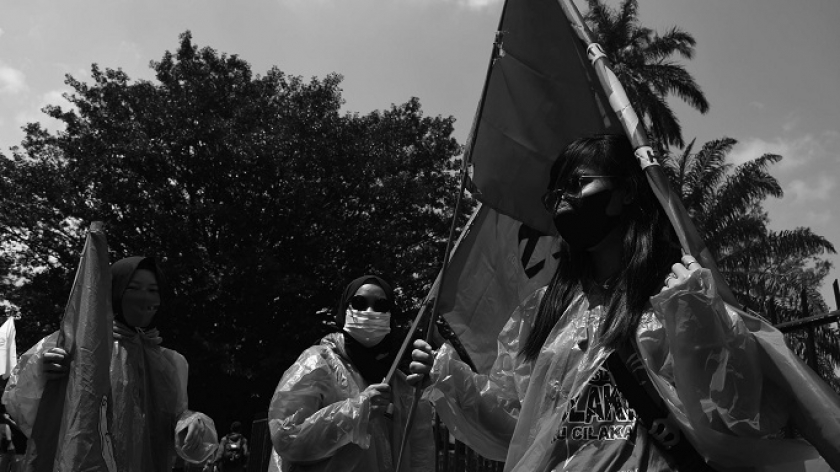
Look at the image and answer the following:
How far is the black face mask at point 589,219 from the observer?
92.4 inches

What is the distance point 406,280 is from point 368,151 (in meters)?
3.40

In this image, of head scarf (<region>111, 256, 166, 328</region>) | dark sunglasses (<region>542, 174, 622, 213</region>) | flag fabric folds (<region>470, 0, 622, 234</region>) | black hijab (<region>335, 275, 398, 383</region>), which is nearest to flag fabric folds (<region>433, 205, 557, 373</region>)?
flag fabric folds (<region>470, 0, 622, 234</region>)

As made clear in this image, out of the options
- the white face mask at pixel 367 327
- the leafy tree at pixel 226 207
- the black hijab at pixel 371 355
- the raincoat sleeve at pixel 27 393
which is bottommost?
the raincoat sleeve at pixel 27 393

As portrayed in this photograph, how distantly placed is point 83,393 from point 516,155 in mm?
2203

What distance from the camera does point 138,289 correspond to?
4297 mm

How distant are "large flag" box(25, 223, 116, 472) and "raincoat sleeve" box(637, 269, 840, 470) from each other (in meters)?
2.74

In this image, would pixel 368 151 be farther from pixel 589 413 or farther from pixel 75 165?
pixel 589 413

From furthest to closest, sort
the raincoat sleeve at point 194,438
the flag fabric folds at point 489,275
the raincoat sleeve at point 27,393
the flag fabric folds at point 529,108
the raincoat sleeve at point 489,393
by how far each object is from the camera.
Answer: the raincoat sleeve at point 194,438
the raincoat sleeve at point 27,393
the flag fabric folds at point 489,275
the flag fabric folds at point 529,108
the raincoat sleeve at point 489,393

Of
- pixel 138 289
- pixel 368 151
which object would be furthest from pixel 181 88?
pixel 138 289

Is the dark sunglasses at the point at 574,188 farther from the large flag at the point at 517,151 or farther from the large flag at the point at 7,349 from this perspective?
the large flag at the point at 7,349

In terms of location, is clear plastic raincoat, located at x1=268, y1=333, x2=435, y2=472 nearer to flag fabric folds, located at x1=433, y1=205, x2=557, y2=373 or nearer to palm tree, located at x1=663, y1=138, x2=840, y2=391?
flag fabric folds, located at x1=433, y1=205, x2=557, y2=373

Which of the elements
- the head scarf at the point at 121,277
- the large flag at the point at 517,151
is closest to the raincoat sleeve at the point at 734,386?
the large flag at the point at 517,151

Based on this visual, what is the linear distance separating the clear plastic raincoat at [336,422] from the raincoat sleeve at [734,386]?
7.98 ft

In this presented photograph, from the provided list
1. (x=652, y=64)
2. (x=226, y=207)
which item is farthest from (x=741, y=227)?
(x=226, y=207)
